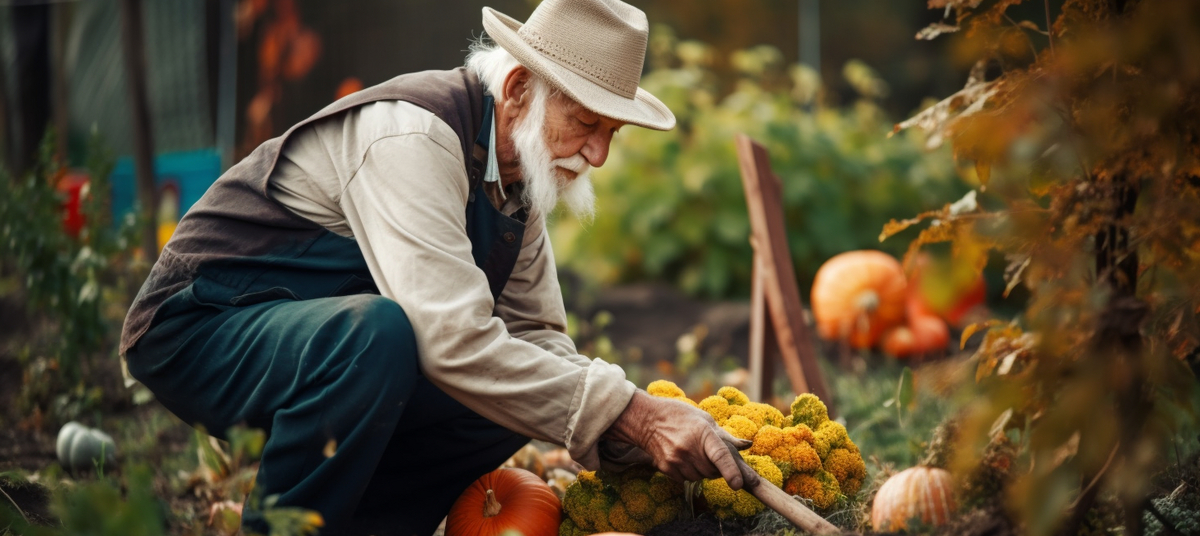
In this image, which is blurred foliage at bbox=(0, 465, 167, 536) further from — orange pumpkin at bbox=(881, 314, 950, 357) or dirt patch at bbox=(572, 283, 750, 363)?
orange pumpkin at bbox=(881, 314, 950, 357)

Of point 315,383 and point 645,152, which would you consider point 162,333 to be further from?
point 645,152

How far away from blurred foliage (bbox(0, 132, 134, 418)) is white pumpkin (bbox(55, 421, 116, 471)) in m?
0.50

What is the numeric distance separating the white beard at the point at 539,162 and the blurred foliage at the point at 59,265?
2317mm

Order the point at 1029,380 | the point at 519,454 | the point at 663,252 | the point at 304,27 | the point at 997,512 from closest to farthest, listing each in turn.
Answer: the point at 1029,380 < the point at 997,512 < the point at 519,454 < the point at 663,252 < the point at 304,27

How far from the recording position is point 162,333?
98.1 inches

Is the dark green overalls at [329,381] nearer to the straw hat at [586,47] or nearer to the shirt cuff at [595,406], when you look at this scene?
the straw hat at [586,47]

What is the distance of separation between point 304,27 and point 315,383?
5.61 m

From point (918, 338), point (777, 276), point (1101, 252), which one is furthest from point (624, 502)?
point (918, 338)

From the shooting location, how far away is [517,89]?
2.56 meters

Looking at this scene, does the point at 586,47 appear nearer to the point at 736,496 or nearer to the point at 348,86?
the point at 736,496

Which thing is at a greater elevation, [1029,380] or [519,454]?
[1029,380]

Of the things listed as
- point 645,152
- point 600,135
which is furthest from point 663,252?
point 600,135

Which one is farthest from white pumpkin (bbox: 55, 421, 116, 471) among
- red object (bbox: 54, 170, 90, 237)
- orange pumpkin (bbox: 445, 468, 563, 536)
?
orange pumpkin (bbox: 445, 468, 563, 536)

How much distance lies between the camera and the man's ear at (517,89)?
2.54m
